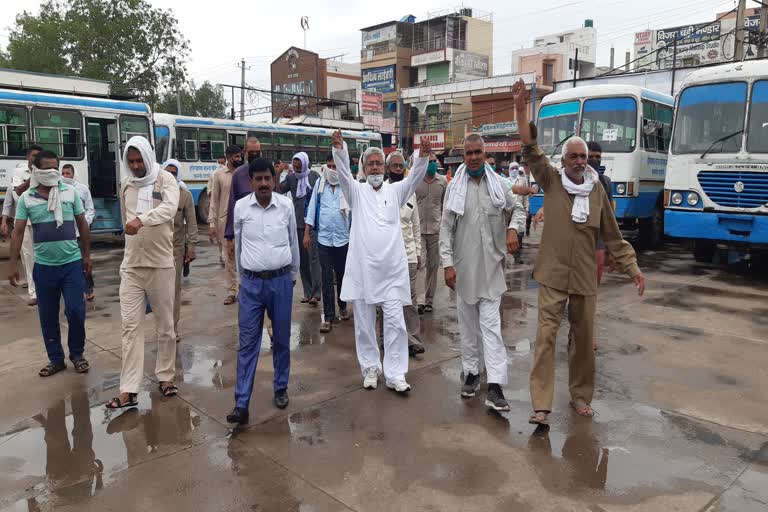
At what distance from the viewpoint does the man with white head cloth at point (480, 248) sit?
Result: 13.9 feet

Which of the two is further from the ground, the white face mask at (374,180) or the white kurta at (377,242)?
the white face mask at (374,180)

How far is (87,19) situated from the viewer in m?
34.7

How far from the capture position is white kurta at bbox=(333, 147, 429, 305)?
4.54 metres

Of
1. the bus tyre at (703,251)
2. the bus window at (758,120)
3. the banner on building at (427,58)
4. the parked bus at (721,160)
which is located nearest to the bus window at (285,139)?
the parked bus at (721,160)

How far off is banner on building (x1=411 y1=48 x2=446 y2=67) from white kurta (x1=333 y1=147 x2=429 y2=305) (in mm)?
43819

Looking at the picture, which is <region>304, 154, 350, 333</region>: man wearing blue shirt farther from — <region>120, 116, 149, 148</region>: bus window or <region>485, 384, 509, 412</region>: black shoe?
<region>120, 116, 149, 148</region>: bus window

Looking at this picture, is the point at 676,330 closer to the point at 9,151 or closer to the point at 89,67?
the point at 9,151

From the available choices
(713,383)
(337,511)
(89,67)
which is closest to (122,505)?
(337,511)

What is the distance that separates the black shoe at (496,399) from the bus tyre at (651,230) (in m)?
9.72

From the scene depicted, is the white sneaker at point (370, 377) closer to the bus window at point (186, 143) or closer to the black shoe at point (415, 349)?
the black shoe at point (415, 349)

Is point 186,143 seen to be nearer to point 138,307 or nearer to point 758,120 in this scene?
point 138,307

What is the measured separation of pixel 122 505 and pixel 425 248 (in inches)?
179

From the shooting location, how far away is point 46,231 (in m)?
4.96

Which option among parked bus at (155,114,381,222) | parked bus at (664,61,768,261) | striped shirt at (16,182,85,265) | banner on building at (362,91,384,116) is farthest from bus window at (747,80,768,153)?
banner on building at (362,91,384,116)
